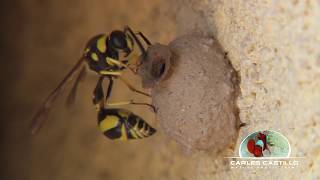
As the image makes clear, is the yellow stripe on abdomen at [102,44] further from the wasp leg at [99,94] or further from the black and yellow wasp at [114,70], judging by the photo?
the wasp leg at [99,94]

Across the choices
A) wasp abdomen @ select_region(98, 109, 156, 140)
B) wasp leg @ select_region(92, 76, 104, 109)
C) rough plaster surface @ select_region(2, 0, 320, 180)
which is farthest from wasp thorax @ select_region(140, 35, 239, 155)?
wasp leg @ select_region(92, 76, 104, 109)

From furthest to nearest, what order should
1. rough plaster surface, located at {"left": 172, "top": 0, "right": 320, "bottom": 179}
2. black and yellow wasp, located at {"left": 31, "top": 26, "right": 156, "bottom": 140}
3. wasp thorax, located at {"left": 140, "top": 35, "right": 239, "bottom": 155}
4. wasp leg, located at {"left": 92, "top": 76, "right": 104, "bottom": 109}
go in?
wasp leg, located at {"left": 92, "top": 76, "right": 104, "bottom": 109} < black and yellow wasp, located at {"left": 31, "top": 26, "right": 156, "bottom": 140} < wasp thorax, located at {"left": 140, "top": 35, "right": 239, "bottom": 155} < rough plaster surface, located at {"left": 172, "top": 0, "right": 320, "bottom": 179}

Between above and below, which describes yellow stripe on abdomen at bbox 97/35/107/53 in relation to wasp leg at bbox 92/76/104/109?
above

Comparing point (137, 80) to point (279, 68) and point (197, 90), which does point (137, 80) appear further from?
point (279, 68)

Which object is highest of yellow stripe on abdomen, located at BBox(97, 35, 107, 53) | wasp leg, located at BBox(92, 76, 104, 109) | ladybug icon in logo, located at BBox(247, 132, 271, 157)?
yellow stripe on abdomen, located at BBox(97, 35, 107, 53)

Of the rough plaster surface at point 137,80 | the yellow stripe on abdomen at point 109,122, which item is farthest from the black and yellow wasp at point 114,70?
the rough plaster surface at point 137,80

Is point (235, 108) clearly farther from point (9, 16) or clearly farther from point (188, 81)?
point (9, 16)

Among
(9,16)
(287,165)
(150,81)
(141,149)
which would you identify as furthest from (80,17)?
(287,165)

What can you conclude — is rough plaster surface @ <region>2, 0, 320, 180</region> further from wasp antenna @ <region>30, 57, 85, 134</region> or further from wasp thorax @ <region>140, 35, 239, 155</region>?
wasp antenna @ <region>30, 57, 85, 134</region>
